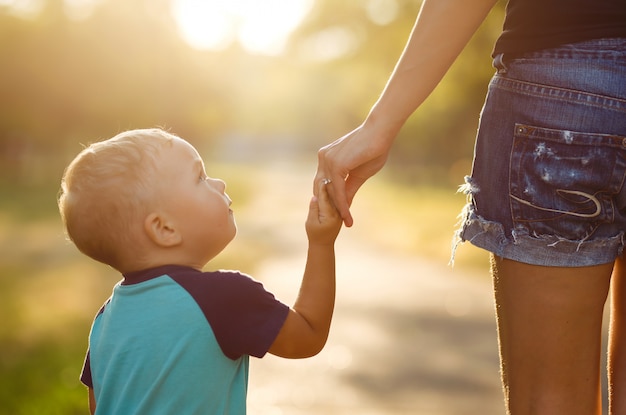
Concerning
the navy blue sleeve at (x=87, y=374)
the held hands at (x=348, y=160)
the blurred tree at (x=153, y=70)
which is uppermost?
the blurred tree at (x=153, y=70)

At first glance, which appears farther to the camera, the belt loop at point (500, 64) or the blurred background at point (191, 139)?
Result: the blurred background at point (191, 139)

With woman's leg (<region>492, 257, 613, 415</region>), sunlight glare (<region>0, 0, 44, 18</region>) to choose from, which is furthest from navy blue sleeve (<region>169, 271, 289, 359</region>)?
sunlight glare (<region>0, 0, 44, 18</region>)

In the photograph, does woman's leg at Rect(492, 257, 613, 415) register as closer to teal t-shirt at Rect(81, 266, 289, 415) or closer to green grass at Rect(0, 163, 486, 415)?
teal t-shirt at Rect(81, 266, 289, 415)

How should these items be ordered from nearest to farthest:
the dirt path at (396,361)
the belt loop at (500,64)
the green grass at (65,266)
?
the belt loop at (500,64), the dirt path at (396,361), the green grass at (65,266)

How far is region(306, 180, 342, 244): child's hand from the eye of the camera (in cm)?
197

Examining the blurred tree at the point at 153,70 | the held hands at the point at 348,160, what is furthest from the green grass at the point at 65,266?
the held hands at the point at 348,160

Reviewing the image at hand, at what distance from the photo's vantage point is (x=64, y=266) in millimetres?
10141

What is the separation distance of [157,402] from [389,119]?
897 mm

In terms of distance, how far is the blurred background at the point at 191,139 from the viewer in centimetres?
536

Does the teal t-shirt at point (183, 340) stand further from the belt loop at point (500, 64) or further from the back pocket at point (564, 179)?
the belt loop at point (500, 64)

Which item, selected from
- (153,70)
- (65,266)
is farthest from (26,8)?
(65,266)

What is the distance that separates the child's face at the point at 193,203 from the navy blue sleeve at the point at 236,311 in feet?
0.43

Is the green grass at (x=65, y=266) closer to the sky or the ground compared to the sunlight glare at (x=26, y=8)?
closer to the ground

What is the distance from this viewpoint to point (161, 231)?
1.86 meters
